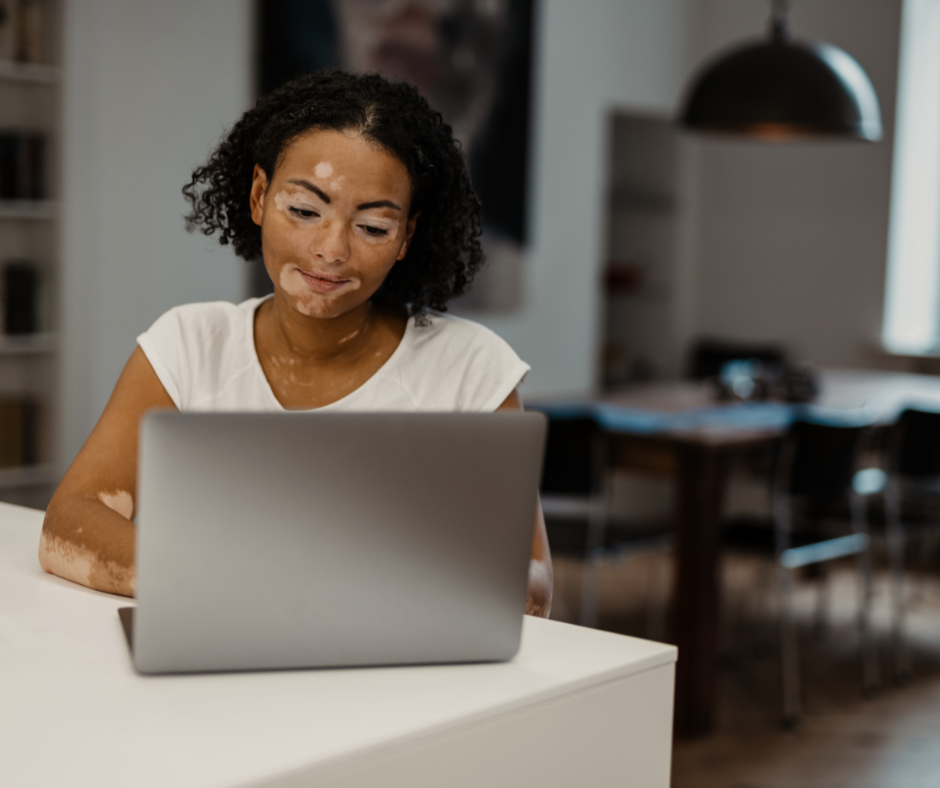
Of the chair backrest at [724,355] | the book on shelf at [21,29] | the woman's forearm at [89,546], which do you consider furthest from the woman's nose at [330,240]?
the chair backrest at [724,355]

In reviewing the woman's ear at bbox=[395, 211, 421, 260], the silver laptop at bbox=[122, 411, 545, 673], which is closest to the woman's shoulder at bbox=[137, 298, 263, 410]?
the woman's ear at bbox=[395, 211, 421, 260]

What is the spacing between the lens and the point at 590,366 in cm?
573

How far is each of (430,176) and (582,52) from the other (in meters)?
4.32

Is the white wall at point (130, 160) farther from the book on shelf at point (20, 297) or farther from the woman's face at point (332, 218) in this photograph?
the woman's face at point (332, 218)

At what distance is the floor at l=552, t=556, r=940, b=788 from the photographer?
271 centimetres

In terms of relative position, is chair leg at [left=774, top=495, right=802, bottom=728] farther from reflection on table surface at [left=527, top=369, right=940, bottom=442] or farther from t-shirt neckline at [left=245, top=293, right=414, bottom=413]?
t-shirt neckline at [left=245, top=293, right=414, bottom=413]

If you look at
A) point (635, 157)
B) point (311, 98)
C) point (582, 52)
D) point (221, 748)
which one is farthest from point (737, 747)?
point (635, 157)

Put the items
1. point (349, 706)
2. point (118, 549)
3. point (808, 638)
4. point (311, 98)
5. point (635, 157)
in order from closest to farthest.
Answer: point (349, 706) → point (118, 549) → point (311, 98) → point (808, 638) → point (635, 157)

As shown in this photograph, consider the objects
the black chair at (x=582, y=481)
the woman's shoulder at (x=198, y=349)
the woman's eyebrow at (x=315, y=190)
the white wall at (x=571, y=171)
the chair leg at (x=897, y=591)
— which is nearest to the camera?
the woman's eyebrow at (x=315, y=190)

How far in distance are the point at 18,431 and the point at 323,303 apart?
2.67m

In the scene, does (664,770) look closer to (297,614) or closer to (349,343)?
(297,614)

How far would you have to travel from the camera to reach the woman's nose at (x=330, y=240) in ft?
4.31

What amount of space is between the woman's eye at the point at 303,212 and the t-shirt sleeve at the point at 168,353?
228 millimetres

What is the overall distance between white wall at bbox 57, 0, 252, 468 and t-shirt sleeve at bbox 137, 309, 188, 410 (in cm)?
233
